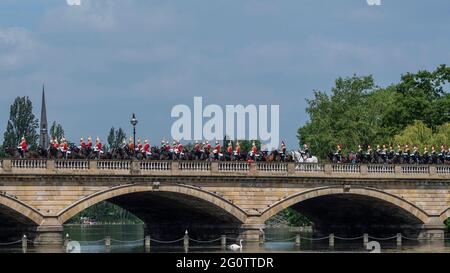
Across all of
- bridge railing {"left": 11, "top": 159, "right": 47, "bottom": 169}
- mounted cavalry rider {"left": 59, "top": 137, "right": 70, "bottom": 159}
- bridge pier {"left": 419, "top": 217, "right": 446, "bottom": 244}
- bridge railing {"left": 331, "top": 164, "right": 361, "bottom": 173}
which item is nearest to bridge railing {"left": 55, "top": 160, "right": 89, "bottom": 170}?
bridge railing {"left": 11, "top": 159, "right": 47, "bottom": 169}

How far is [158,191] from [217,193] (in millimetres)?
3653

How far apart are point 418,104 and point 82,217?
291 feet

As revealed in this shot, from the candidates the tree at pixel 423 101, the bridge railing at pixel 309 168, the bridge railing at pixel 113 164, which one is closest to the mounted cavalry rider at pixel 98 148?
the bridge railing at pixel 113 164

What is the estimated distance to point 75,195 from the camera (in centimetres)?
5700

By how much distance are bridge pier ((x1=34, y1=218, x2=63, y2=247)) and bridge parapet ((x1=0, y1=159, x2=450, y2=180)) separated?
109 inches

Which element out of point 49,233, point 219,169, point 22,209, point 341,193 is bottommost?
point 49,233

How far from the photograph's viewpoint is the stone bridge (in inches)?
2212

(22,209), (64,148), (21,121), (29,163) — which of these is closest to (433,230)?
(64,148)

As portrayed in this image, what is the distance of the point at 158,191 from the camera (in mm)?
59750

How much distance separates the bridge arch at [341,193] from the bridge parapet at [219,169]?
3.00ft

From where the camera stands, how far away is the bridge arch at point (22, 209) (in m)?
55.0

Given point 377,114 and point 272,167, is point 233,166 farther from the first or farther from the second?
point 377,114

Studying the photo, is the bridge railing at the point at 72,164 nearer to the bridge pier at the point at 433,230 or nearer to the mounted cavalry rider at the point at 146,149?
the mounted cavalry rider at the point at 146,149
